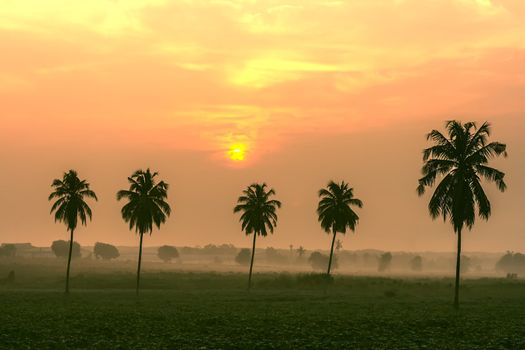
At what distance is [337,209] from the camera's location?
328 ft

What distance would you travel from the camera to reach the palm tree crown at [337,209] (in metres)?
99.9

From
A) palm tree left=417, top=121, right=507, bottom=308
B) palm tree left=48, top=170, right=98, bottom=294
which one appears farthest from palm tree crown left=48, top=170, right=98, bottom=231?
palm tree left=417, top=121, right=507, bottom=308

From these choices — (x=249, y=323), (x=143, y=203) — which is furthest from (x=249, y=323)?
(x=143, y=203)

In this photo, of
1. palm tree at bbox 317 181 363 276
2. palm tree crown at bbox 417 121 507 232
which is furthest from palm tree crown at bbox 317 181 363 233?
palm tree crown at bbox 417 121 507 232

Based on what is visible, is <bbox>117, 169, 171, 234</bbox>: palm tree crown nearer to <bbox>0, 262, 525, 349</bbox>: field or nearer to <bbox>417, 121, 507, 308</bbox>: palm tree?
<bbox>0, 262, 525, 349</bbox>: field

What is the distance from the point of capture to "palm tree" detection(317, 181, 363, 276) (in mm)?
99875

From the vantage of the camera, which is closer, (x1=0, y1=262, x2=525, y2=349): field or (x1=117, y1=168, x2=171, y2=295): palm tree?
(x1=0, y1=262, x2=525, y2=349): field

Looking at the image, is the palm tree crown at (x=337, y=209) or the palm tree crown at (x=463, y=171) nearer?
the palm tree crown at (x=463, y=171)

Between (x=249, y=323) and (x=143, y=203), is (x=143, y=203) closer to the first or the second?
(x=143, y=203)

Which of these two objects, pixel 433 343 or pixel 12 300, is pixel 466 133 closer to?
pixel 433 343

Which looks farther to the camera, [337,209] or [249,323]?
[337,209]

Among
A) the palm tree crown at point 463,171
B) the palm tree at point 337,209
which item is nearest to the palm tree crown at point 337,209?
the palm tree at point 337,209

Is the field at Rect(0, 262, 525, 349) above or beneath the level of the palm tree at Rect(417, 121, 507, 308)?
beneath

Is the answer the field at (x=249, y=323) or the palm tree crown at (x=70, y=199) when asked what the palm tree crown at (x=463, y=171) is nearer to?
the field at (x=249, y=323)
